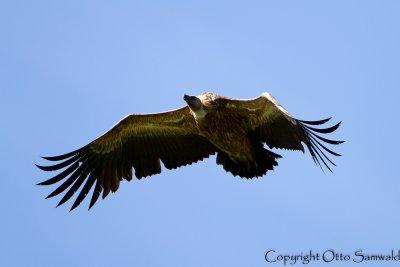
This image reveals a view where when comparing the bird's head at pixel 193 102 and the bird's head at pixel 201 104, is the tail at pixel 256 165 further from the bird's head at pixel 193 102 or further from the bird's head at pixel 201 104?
the bird's head at pixel 193 102

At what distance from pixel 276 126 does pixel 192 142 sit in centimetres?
147

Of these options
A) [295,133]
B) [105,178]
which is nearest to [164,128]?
[105,178]

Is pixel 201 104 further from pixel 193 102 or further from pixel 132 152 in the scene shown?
pixel 132 152

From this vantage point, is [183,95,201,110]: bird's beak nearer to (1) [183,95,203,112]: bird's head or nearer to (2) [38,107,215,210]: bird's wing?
Answer: (1) [183,95,203,112]: bird's head

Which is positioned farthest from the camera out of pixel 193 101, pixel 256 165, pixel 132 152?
pixel 132 152

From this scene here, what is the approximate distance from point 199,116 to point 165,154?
1315mm

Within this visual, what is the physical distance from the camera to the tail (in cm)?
1202

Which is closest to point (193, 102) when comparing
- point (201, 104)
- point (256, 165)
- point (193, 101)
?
point (193, 101)

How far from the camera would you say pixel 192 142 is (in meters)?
12.8

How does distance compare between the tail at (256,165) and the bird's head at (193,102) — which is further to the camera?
the tail at (256,165)

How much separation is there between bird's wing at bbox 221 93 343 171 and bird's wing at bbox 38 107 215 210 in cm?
94

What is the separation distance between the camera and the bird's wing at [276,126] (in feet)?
37.3

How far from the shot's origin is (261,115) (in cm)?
1198

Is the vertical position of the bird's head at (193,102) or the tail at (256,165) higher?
the bird's head at (193,102)
